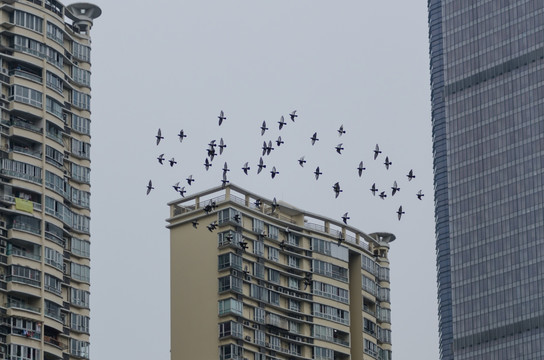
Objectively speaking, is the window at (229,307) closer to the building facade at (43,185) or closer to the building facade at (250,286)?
the building facade at (250,286)

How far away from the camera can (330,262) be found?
19962 cm

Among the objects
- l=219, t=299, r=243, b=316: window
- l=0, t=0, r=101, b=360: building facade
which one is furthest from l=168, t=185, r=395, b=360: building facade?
l=0, t=0, r=101, b=360: building facade

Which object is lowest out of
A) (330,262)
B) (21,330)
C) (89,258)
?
(21,330)

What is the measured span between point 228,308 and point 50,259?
50.7 meters

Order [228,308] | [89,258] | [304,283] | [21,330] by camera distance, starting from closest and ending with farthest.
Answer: [21,330]
[89,258]
[228,308]
[304,283]

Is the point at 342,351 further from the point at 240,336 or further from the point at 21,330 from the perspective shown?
the point at 21,330

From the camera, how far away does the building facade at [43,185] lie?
130 metres

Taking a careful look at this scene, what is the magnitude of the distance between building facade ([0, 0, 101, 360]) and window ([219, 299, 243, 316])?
42.4 metres

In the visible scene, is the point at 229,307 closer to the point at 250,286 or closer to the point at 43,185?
the point at 250,286

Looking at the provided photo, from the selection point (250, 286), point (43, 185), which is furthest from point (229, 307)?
point (43, 185)

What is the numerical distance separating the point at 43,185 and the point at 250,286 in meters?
55.0

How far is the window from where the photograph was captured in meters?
181

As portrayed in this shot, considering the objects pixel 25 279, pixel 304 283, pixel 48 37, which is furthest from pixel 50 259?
pixel 304 283

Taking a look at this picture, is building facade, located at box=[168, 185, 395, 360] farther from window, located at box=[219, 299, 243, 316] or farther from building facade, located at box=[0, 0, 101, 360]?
building facade, located at box=[0, 0, 101, 360]
